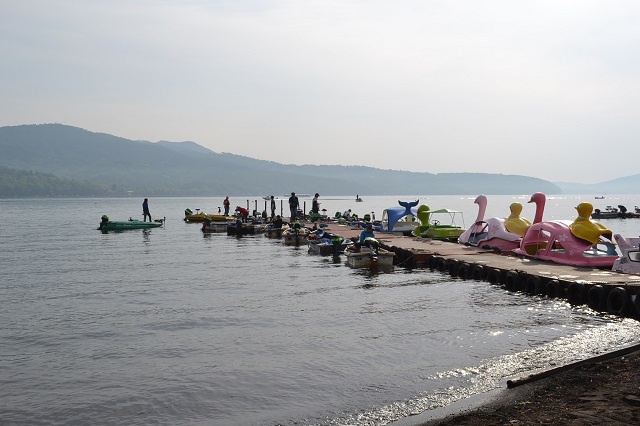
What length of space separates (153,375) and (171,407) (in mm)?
2189

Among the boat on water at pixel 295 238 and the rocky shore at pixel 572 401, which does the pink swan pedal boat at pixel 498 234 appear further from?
the rocky shore at pixel 572 401

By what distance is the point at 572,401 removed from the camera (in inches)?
408

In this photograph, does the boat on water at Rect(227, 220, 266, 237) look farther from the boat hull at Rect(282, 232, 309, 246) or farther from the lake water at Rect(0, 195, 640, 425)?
the lake water at Rect(0, 195, 640, 425)

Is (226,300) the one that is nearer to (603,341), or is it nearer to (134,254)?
(603,341)

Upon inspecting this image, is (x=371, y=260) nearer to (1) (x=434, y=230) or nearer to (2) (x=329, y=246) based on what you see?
(2) (x=329, y=246)

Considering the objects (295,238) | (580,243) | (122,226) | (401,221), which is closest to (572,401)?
(580,243)

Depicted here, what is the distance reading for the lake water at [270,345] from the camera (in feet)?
39.8

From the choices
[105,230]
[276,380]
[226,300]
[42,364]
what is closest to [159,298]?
[226,300]

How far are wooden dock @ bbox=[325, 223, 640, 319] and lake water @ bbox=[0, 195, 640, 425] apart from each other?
0.70 meters

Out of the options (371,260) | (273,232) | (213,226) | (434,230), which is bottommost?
(371,260)

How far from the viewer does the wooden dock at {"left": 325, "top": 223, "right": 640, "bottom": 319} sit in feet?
63.7

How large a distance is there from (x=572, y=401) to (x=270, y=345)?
8.37 meters

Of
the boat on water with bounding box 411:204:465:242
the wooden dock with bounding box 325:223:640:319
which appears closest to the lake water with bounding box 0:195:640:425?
the wooden dock with bounding box 325:223:640:319

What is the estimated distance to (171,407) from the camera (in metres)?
12.1
